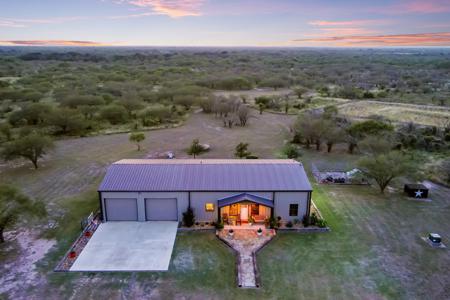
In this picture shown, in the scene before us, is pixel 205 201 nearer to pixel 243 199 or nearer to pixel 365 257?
pixel 243 199

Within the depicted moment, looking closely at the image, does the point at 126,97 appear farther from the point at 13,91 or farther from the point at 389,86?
the point at 389,86

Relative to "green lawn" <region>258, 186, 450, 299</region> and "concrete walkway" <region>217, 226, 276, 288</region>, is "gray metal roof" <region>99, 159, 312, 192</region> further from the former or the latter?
"green lawn" <region>258, 186, 450, 299</region>

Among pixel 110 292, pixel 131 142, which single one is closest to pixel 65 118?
pixel 131 142

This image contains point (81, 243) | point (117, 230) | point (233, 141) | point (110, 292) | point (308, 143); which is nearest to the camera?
point (110, 292)

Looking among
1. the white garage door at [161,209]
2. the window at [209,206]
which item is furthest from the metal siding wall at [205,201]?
the white garage door at [161,209]

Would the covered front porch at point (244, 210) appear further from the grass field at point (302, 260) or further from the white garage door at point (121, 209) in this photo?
the white garage door at point (121, 209)

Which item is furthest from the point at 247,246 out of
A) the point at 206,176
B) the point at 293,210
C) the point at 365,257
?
the point at 365,257
